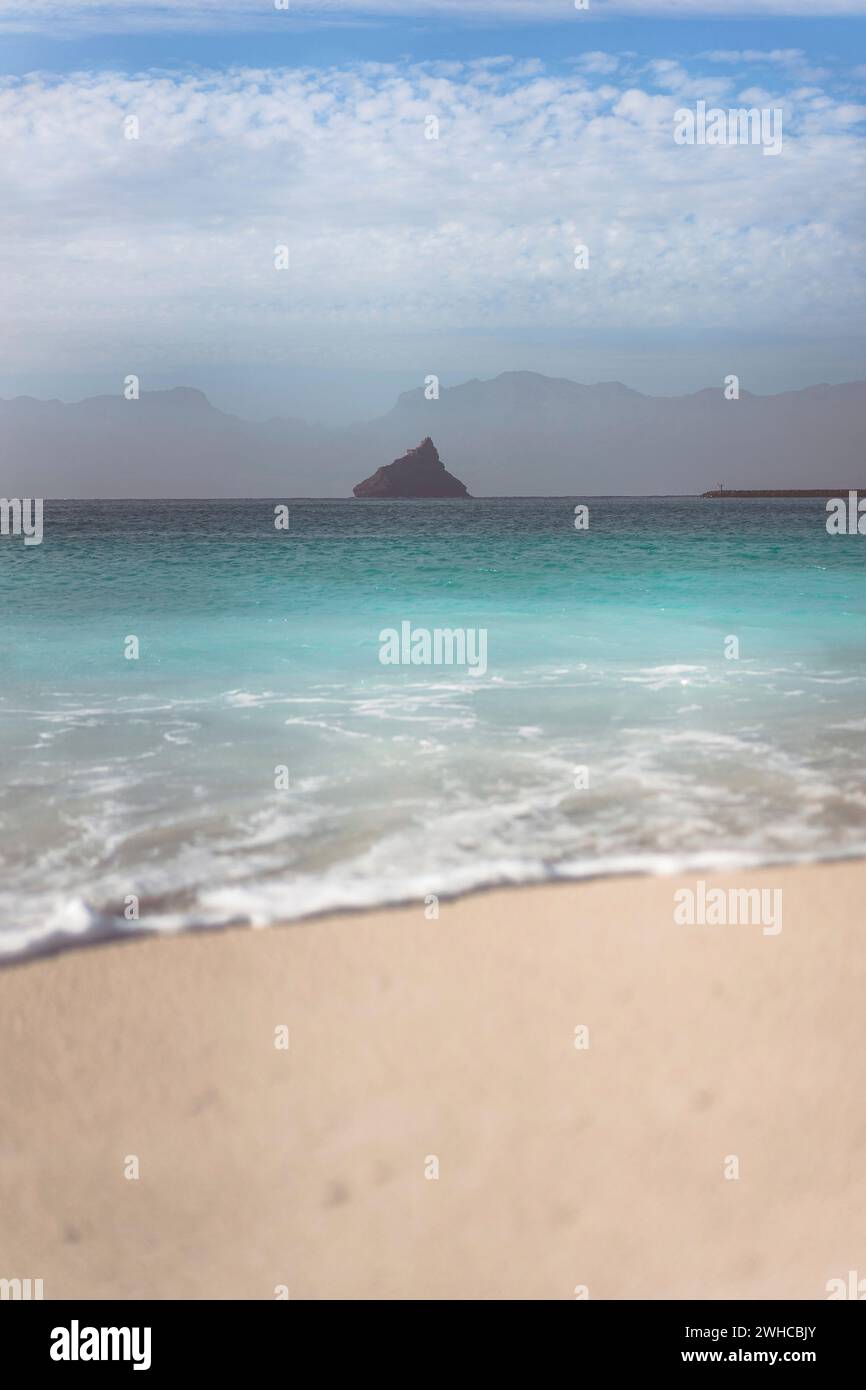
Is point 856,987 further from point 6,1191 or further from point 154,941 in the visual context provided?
point 6,1191

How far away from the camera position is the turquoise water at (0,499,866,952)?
4516 millimetres

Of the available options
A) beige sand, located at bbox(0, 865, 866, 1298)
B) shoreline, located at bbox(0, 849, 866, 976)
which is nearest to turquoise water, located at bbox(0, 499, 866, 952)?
shoreline, located at bbox(0, 849, 866, 976)

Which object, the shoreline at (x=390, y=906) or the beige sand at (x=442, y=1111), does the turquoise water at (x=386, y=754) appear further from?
the beige sand at (x=442, y=1111)

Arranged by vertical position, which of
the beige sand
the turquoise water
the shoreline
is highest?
the turquoise water

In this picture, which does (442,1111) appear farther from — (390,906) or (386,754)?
(386,754)

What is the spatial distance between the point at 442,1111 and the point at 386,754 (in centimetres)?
374

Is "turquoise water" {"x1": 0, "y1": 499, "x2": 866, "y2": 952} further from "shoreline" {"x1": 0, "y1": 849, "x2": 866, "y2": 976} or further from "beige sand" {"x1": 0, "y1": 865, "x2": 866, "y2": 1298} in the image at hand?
"beige sand" {"x1": 0, "y1": 865, "x2": 866, "y2": 1298}

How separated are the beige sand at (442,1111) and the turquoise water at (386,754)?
1.70ft

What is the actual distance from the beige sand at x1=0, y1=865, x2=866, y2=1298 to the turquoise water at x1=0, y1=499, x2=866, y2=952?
1.70 ft

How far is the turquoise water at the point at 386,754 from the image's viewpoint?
4.52 meters

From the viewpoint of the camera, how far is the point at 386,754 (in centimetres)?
665

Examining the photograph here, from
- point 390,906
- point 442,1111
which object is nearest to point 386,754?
point 390,906

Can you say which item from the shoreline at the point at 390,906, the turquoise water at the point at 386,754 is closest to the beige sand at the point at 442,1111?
the shoreline at the point at 390,906

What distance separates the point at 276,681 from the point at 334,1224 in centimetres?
724
